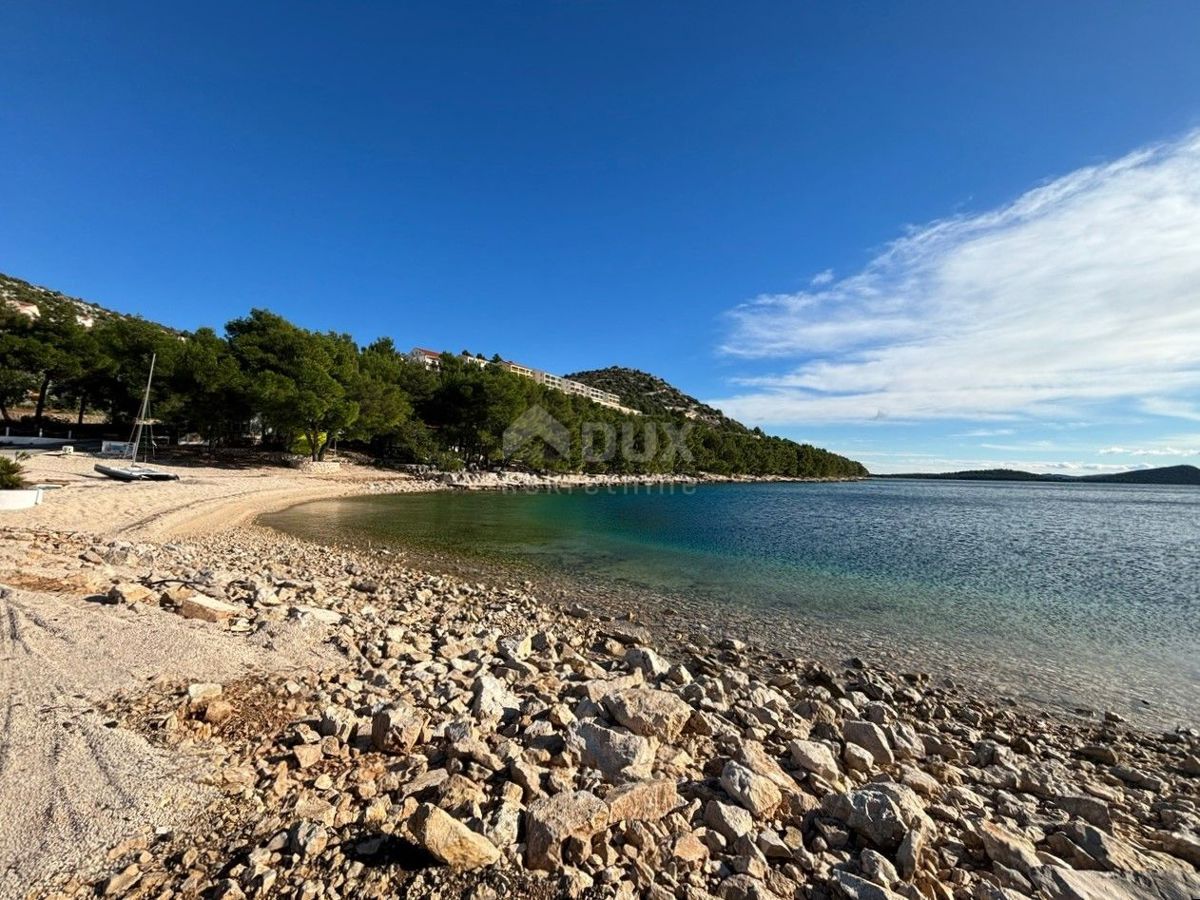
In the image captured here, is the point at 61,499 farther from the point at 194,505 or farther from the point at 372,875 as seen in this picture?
the point at 372,875

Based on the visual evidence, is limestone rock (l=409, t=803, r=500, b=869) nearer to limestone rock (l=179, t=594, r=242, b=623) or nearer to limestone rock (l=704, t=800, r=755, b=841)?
limestone rock (l=704, t=800, r=755, b=841)

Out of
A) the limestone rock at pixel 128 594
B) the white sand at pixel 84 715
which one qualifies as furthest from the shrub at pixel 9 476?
the limestone rock at pixel 128 594

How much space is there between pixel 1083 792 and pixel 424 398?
5870 centimetres

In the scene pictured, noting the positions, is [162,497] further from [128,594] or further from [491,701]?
[491,701]

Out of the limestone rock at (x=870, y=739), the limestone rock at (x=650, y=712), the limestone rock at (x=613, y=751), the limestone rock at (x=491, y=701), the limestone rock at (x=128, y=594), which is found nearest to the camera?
the limestone rock at (x=613, y=751)

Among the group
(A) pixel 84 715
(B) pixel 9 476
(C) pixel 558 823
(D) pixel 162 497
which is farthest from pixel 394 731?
(D) pixel 162 497

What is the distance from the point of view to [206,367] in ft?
125

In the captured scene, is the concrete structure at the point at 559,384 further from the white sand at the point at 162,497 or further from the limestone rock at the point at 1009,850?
the limestone rock at the point at 1009,850

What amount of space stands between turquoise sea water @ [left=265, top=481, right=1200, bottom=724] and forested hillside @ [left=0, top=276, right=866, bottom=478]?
1501 cm

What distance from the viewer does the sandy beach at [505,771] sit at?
2.92m

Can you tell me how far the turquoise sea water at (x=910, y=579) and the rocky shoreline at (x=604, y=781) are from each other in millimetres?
2106

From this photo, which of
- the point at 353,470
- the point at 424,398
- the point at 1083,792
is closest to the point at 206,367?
the point at 353,470

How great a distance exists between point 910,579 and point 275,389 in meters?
40.3

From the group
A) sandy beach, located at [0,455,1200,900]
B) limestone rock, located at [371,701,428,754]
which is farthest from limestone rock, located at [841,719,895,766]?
limestone rock, located at [371,701,428,754]
